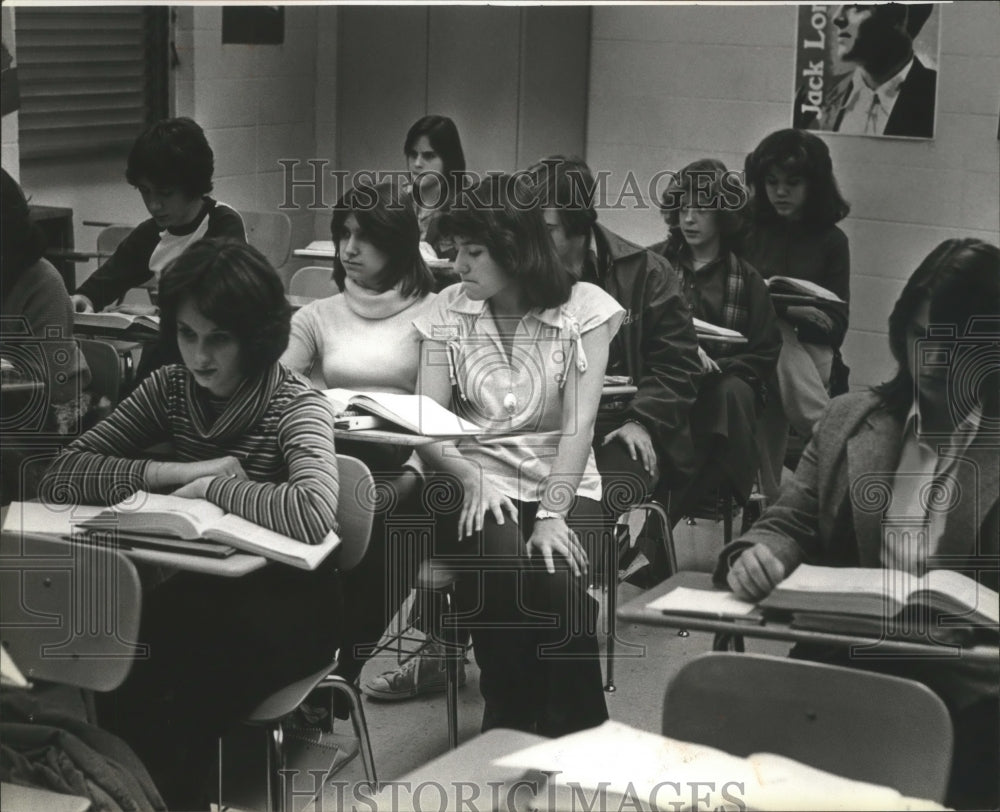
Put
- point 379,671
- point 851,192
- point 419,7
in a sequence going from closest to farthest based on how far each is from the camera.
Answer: point 851,192 → point 419,7 → point 379,671

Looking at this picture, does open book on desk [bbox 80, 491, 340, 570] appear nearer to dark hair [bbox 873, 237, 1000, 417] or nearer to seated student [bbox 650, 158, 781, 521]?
seated student [bbox 650, 158, 781, 521]

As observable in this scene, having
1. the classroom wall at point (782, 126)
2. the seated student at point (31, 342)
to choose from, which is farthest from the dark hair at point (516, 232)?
the seated student at point (31, 342)

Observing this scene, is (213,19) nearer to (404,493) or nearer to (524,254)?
(524,254)

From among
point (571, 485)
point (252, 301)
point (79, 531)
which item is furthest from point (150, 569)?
point (571, 485)

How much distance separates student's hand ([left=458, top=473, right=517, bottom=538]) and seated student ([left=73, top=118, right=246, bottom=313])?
1.99 feet

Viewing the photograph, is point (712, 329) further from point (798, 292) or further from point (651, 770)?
point (651, 770)

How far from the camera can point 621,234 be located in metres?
2.20

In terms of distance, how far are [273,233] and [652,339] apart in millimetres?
647

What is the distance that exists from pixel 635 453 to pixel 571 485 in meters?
0.12

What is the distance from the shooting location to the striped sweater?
7.44ft

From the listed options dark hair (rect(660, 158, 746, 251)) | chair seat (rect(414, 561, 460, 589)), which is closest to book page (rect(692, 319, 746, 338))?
dark hair (rect(660, 158, 746, 251))

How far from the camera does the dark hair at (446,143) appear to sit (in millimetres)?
2217

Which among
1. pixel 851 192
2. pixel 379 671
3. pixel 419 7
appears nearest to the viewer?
pixel 851 192

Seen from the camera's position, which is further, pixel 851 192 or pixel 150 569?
pixel 150 569
